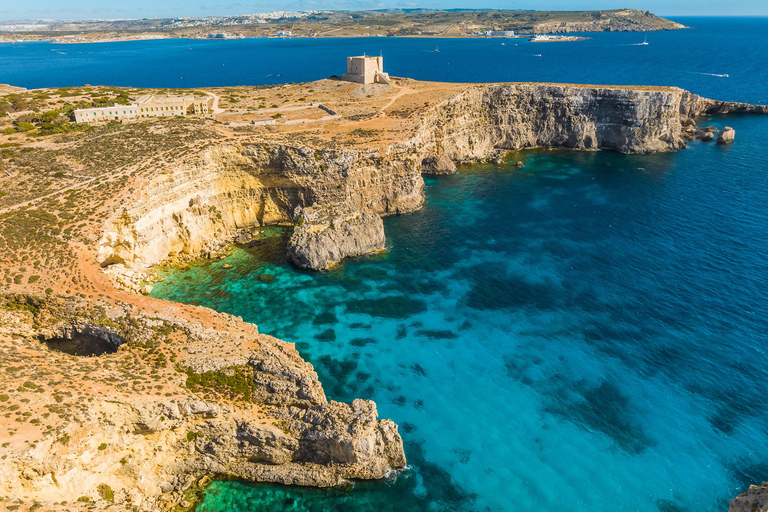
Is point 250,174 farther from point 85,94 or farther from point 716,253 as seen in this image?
point 716,253

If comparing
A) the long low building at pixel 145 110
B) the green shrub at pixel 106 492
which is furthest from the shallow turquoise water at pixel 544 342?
the long low building at pixel 145 110

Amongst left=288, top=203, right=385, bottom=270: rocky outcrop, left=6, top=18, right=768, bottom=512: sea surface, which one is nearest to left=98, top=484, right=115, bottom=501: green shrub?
left=6, top=18, right=768, bottom=512: sea surface

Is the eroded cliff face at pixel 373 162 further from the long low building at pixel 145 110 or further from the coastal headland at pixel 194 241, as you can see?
the long low building at pixel 145 110

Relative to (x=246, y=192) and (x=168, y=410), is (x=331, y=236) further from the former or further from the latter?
(x=168, y=410)

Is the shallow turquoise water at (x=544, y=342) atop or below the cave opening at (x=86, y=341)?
below

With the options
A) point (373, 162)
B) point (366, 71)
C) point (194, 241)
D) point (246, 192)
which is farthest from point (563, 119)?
point (194, 241)

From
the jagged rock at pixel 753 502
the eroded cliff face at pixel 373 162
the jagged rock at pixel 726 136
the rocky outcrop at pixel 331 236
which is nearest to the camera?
the jagged rock at pixel 753 502

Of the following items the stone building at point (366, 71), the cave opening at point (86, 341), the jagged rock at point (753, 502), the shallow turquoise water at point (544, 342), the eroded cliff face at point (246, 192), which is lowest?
the shallow turquoise water at point (544, 342)

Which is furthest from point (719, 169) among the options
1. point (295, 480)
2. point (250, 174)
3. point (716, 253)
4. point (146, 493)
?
point (146, 493)
